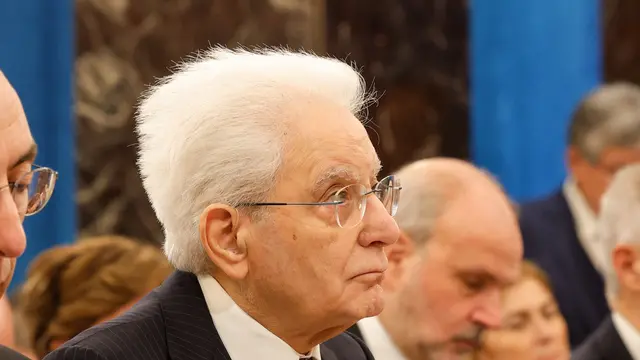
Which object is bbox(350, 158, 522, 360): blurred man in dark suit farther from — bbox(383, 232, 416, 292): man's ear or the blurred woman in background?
the blurred woman in background

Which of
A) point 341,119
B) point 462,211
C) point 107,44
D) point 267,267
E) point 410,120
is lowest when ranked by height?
point 410,120

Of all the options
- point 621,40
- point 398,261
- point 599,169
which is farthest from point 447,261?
point 621,40

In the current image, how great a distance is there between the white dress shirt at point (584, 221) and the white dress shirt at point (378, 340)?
1.89m

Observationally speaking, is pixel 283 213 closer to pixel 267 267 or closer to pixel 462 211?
pixel 267 267

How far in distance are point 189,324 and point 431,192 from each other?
1278mm

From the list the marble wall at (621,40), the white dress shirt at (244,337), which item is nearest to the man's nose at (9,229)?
the white dress shirt at (244,337)

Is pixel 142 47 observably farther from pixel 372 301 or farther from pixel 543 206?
pixel 372 301

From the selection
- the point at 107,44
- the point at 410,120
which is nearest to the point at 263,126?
the point at 107,44

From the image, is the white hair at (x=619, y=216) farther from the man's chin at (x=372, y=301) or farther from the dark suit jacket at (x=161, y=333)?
the dark suit jacket at (x=161, y=333)

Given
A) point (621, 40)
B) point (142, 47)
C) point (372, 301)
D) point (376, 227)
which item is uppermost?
point (376, 227)

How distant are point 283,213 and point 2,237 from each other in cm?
57

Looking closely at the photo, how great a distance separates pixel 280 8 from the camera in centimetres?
612

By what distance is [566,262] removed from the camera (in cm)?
526

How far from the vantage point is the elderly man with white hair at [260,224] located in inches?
100
